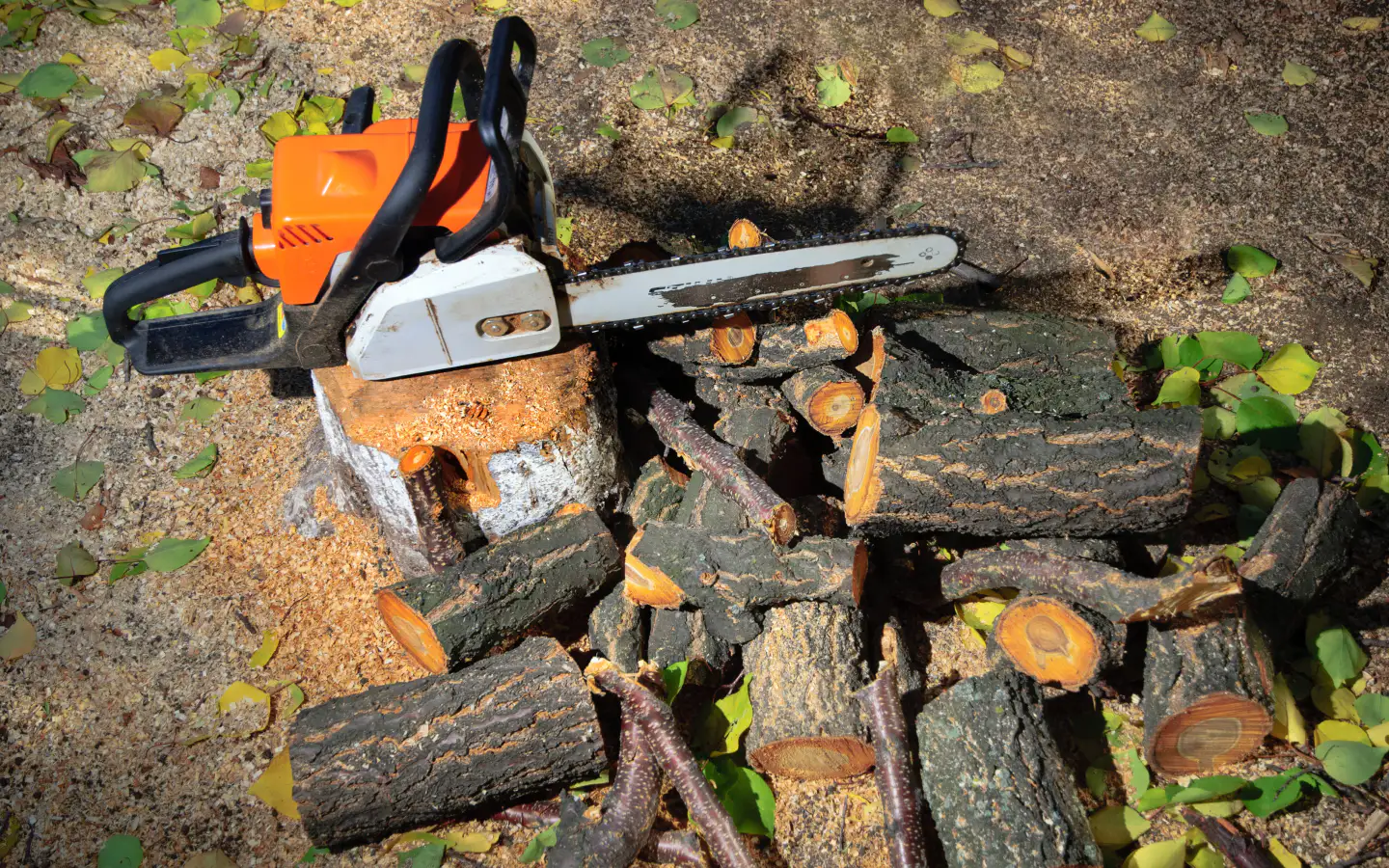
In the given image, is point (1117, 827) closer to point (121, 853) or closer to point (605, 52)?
point (121, 853)

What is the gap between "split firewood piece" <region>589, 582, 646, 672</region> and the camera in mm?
2648

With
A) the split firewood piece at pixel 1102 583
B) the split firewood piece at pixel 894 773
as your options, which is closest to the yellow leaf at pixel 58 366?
the split firewood piece at pixel 894 773

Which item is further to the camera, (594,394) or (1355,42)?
(1355,42)

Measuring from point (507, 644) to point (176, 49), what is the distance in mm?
3455

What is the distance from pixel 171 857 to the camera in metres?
2.52

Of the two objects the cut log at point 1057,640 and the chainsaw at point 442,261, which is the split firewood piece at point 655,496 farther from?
the cut log at point 1057,640

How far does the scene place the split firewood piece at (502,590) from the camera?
2520mm

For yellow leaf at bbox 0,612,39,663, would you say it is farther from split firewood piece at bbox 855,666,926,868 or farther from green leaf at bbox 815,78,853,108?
green leaf at bbox 815,78,853,108

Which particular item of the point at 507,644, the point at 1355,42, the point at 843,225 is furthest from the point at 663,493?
the point at 1355,42

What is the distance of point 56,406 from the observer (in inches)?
133

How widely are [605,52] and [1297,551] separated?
3373mm

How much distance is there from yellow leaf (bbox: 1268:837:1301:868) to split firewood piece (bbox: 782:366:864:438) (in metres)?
1.54

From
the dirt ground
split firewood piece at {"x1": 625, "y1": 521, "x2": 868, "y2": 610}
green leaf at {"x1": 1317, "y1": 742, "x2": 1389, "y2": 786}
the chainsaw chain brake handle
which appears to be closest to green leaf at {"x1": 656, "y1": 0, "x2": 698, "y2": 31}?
the dirt ground

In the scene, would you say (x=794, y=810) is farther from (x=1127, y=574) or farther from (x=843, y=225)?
(x=843, y=225)
